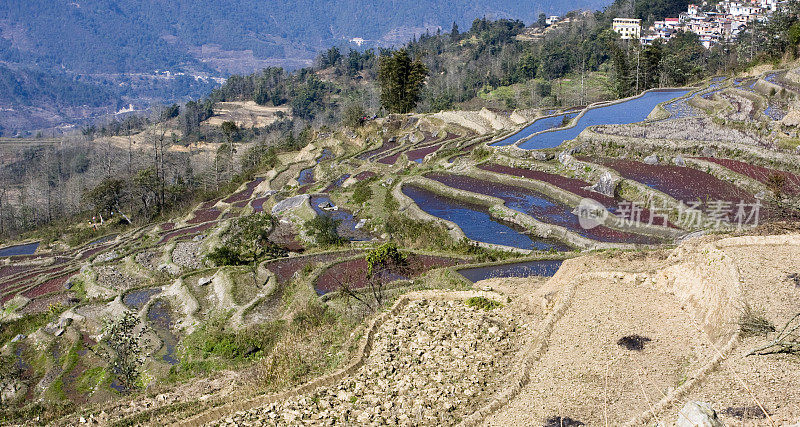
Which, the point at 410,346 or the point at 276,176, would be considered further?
the point at 276,176

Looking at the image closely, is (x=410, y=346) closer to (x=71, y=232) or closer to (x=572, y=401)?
(x=572, y=401)

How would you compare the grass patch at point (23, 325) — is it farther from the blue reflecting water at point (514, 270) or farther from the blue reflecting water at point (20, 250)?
the blue reflecting water at point (20, 250)

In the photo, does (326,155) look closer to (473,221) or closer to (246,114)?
(473,221)

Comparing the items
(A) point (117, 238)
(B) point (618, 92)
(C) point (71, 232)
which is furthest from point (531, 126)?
(C) point (71, 232)

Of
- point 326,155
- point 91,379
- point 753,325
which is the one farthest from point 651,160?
point 326,155

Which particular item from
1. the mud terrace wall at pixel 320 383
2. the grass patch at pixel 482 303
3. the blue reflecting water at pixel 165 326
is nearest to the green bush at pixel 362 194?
the blue reflecting water at pixel 165 326

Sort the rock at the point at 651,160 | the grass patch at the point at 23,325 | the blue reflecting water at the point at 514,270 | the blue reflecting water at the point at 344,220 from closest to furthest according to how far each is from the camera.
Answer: the blue reflecting water at the point at 514,270, the grass patch at the point at 23,325, the blue reflecting water at the point at 344,220, the rock at the point at 651,160
